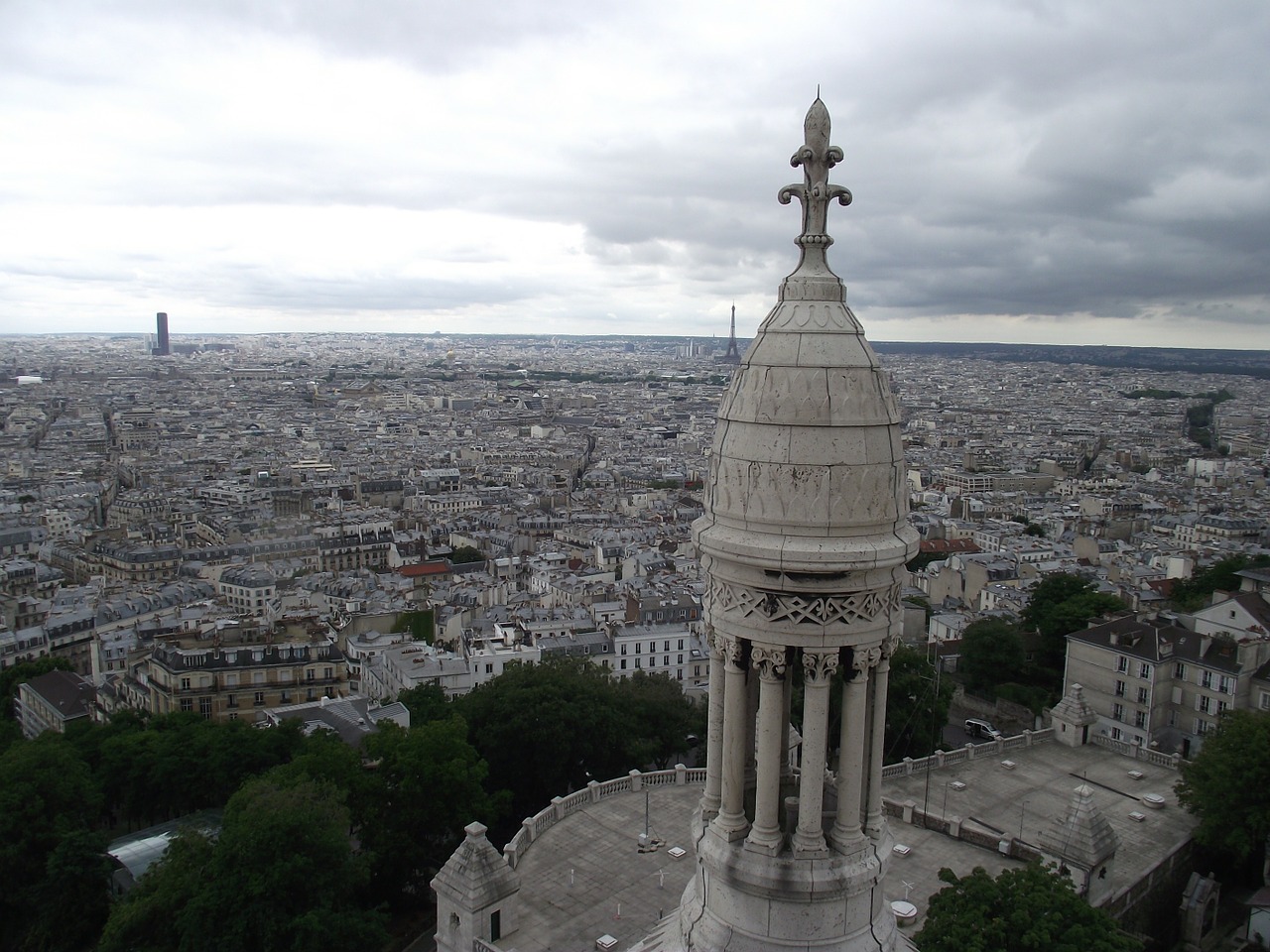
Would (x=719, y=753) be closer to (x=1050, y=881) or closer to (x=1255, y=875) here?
(x=1050, y=881)

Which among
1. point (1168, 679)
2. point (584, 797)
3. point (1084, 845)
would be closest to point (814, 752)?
point (1084, 845)

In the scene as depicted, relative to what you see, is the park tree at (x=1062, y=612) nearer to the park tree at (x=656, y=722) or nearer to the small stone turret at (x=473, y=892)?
the park tree at (x=656, y=722)

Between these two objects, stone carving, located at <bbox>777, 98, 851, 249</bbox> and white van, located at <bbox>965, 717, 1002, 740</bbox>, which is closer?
stone carving, located at <bbox>777, 98, 851, 249</bbox>

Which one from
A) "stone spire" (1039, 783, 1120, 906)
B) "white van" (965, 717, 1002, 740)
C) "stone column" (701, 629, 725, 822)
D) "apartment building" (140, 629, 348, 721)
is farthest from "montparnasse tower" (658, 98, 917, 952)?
"apartment building" (140, 629, 348, 721)

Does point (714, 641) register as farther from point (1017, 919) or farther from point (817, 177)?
point (1017, 919)

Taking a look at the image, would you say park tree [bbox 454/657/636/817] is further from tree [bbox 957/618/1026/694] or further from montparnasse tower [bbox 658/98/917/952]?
montparnasse tower [bbox 658/98/917/952]
